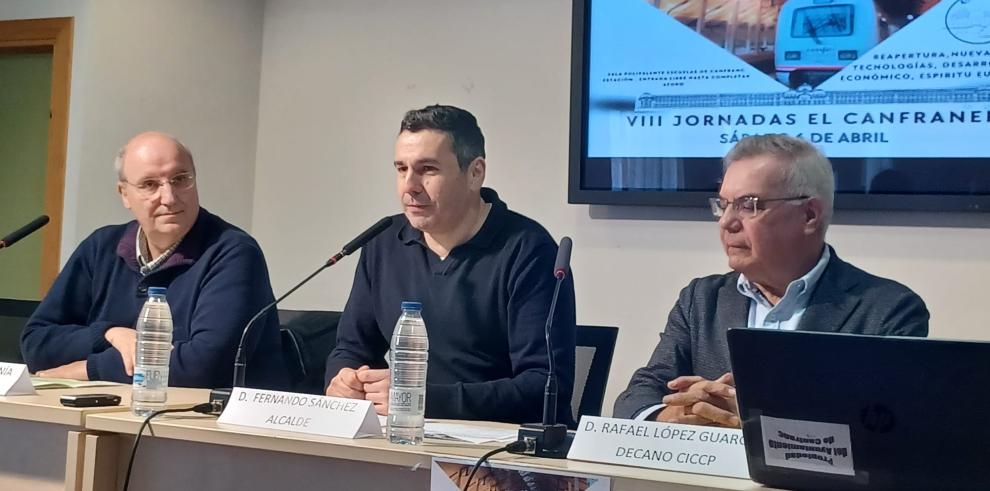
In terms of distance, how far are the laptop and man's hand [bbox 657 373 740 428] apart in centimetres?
38

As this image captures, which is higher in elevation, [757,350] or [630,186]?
[630,186]

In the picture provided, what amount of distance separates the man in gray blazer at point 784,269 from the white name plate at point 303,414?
550mm

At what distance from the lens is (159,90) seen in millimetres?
3363

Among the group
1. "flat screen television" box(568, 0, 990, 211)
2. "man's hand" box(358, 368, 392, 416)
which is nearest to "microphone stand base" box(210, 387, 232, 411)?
"man's hand" box(358, 368, 392, 416)

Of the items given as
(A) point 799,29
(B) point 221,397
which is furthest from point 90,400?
(A) point 799,29

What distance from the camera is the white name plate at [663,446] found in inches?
48.6

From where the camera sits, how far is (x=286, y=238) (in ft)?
11.9

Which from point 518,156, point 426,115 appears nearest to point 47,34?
point 518,156

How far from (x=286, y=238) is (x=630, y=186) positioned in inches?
50.8

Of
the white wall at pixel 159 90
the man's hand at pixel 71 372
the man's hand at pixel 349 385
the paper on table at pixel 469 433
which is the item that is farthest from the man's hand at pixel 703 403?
the white wall at pixel 159 90

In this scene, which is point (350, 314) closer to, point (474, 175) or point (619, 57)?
point (474, 175)

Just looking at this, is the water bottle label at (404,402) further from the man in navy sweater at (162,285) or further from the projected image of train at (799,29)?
the projected image of train at (799,29)

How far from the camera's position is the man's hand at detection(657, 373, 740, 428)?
1.56 metres

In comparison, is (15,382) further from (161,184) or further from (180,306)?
(161,184)
